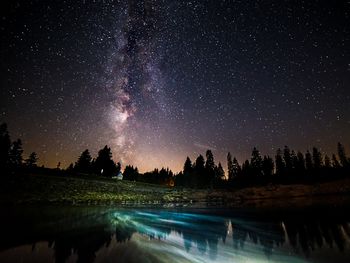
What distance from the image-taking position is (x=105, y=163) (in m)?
84.2

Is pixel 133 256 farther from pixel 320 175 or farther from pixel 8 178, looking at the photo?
pixel 320 175

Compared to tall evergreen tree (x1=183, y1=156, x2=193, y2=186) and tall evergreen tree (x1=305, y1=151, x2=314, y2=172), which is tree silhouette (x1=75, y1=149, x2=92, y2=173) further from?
tall evergreen tree (x1=305, y1=151, x2=314, y2=172)

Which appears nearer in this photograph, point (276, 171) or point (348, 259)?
point (348, 259)

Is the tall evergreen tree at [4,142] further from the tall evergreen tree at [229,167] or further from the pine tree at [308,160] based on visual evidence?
the pine tree at [308,160]

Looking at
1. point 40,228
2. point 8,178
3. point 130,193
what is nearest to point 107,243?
point 40,228

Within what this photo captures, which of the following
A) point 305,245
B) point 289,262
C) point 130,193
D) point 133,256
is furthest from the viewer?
point 130,193

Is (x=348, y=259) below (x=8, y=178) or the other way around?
below

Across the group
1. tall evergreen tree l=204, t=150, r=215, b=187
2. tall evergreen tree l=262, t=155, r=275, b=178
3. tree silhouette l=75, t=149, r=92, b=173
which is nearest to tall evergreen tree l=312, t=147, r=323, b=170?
tall evergreen tree l=262, t=155, r=275, b=178

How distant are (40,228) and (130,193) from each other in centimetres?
3197

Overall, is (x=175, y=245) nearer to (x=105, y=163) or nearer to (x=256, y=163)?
(x=105, y=163)

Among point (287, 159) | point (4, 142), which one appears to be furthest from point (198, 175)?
point (4, 142)

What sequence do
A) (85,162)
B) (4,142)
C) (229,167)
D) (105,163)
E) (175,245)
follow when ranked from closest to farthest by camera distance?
(175,245), (4,142), (105,163), (85,162), (229,167)

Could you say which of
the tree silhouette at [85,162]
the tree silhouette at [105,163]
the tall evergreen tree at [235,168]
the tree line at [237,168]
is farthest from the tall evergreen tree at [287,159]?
the tree silhouette at [85,162]

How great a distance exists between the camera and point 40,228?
981cm
